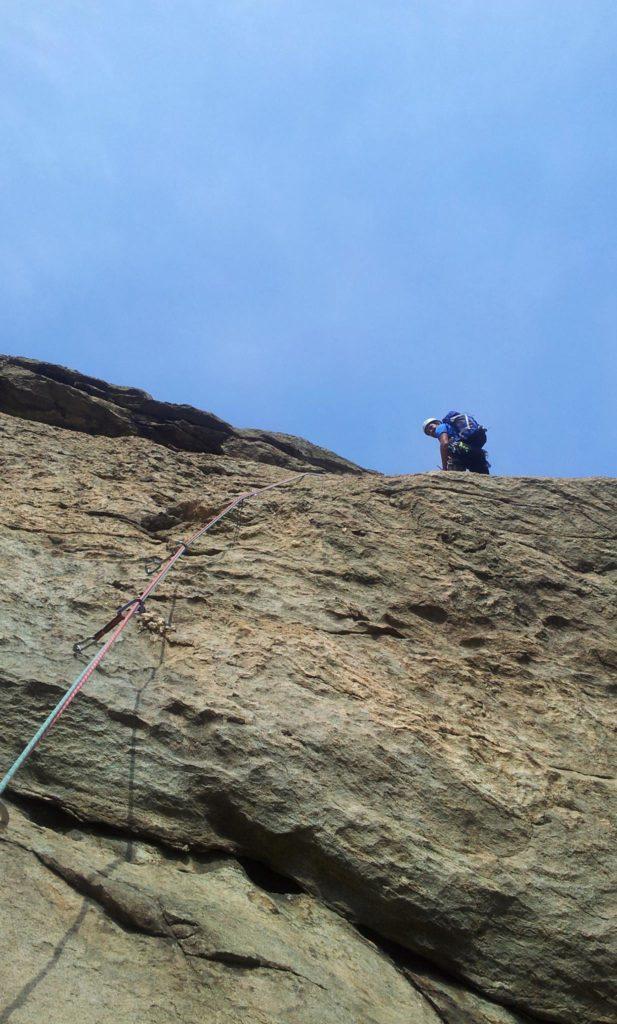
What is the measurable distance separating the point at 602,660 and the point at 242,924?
3714 mm

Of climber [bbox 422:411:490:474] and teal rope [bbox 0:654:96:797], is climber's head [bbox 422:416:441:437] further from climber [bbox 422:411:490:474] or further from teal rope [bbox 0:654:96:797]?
teal rope [bbox 0:654:96:797]

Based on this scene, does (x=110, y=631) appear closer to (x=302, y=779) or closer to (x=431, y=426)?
(x=302, y=779)

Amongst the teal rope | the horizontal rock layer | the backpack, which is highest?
the backpack

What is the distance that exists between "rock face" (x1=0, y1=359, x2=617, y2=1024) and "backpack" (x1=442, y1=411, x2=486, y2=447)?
3.31 m

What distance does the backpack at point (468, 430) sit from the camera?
10.1 metres

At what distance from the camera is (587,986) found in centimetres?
450

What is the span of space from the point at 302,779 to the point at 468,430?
6.39m

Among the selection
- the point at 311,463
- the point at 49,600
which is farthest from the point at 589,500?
the point at 49,600

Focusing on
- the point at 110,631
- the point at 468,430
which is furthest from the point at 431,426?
the point at 110,631

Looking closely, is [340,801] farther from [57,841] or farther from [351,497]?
[351,497]

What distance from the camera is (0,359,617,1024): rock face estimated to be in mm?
3852

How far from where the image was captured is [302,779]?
15.6 ft

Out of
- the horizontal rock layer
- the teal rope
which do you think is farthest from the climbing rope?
the horizontal rock layer

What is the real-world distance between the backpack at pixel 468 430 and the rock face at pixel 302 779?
331 cm
